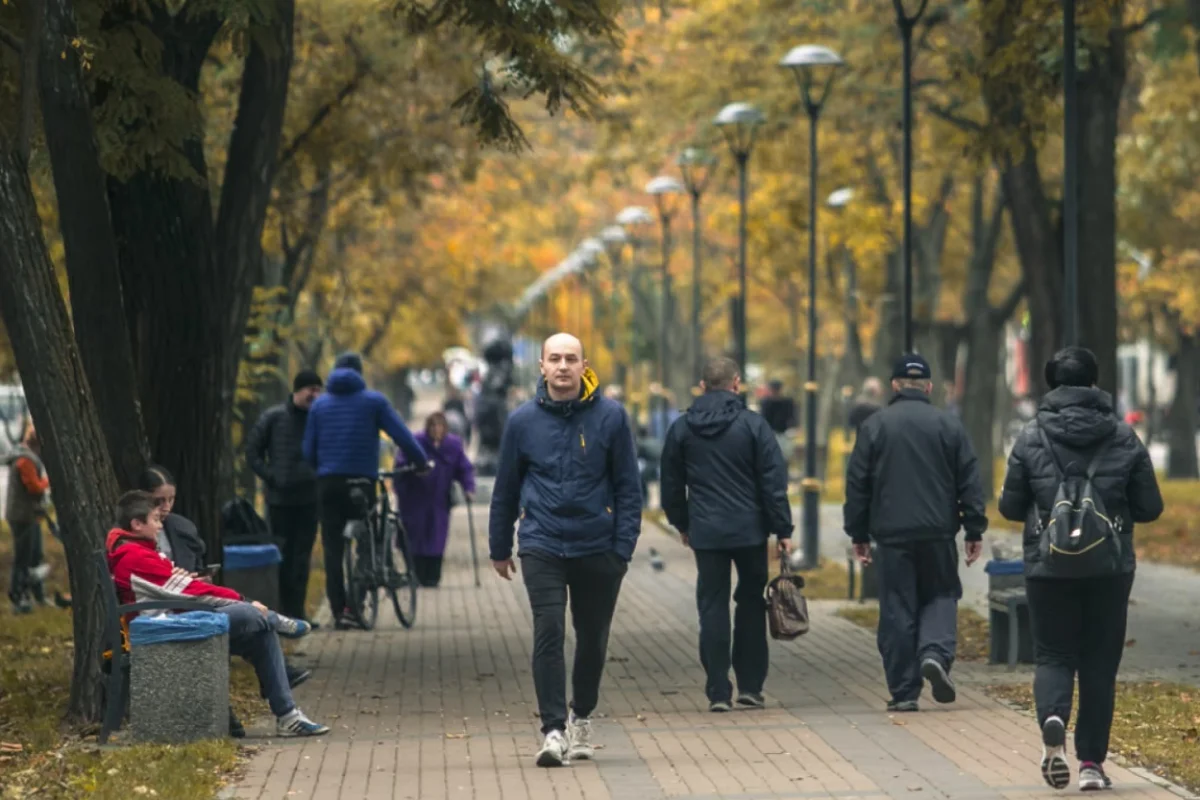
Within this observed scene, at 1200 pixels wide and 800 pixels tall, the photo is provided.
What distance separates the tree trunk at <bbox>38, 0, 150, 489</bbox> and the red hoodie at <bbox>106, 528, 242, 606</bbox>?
1.96 meters

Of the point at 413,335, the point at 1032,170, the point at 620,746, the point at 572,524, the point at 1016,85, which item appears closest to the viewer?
the point at 572,524

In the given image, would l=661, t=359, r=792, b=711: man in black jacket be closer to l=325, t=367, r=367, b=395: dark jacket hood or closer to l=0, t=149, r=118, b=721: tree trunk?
l=0, t=149, r=118, b=721: tree trunk

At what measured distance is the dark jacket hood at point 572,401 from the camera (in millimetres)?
10461

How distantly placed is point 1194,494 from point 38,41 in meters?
30.0

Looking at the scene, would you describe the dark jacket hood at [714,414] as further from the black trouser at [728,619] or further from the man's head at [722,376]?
the black trouser at [728,619]

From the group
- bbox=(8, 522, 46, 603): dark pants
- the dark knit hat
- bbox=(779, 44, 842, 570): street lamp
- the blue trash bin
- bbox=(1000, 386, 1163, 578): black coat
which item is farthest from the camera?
bbox=(779, 44, 842, 570): street lamp

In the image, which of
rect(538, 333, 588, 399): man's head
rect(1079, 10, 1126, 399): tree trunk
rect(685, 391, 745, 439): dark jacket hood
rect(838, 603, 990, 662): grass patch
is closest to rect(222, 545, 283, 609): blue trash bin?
rect(838, 603, 990, 662): grass patch

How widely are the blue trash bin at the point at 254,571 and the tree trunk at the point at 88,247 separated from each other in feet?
8.17

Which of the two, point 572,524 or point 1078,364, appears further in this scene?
point 572,524

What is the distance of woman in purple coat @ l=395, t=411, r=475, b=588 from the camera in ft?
69.1

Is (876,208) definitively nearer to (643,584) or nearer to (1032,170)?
(1032,170)

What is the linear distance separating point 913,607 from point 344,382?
19.5 feet

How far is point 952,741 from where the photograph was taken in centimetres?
1127

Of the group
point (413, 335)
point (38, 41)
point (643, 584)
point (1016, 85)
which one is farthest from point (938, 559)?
point (413, 335)
